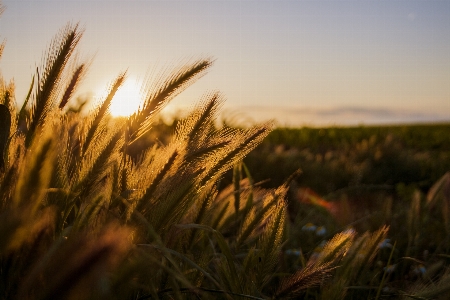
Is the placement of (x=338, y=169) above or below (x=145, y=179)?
below

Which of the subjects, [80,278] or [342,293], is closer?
[80,278]

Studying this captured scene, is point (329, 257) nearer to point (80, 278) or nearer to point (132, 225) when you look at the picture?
point (132, 225)

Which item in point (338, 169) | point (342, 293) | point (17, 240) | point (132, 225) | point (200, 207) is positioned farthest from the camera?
point (338, 169)

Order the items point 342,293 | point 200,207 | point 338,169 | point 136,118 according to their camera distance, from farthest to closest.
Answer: point 338,169
point 200,207
point 342,293
point 136,118

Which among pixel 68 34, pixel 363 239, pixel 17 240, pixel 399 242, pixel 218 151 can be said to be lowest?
pixel 399 242

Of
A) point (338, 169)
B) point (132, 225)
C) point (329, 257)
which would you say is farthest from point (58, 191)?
point (338, 169)

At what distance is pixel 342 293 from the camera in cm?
138

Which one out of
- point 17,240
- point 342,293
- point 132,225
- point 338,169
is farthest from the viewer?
point 338,169

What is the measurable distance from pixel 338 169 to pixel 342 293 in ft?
18.6

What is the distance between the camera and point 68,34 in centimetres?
131

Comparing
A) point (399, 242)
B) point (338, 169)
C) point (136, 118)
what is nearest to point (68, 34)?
point (136, 118)

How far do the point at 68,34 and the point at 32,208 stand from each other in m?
0.52

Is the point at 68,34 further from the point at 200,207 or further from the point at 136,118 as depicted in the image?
the point at 200,207

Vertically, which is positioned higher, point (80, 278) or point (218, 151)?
point (218, 151)
